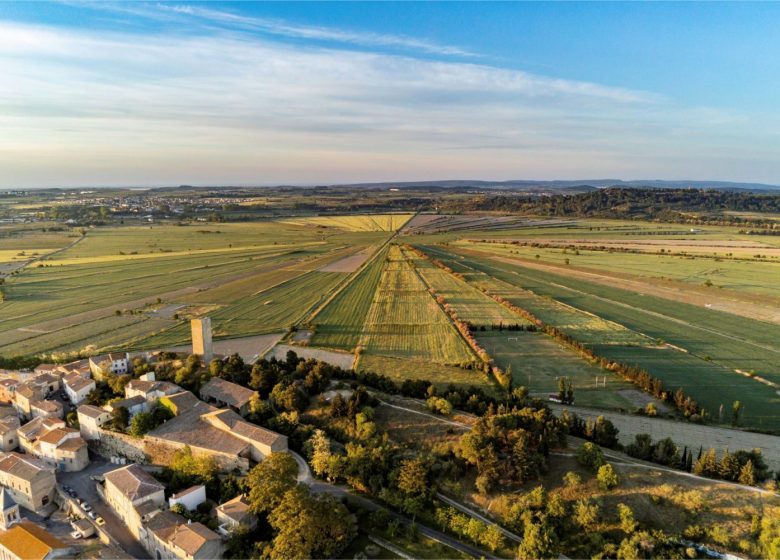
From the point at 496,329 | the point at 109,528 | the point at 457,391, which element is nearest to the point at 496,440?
the point at 457,391

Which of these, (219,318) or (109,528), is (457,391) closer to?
(109,528)

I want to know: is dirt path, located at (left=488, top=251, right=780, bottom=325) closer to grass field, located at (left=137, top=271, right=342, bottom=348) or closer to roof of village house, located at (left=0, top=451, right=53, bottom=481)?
grass field, located at (left=137, top=271, right=342, bottom=348)

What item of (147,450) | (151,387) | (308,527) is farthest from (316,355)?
(308,527)

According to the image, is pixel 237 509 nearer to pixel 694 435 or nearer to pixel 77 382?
pixel 77 382

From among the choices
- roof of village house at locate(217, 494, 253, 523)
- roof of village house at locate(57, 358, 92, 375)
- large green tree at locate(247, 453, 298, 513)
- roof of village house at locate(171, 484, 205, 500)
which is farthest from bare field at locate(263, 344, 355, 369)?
roof of village house at locate(217, 494, 253, 523)

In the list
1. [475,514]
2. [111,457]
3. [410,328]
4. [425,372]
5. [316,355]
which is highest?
[410,328]

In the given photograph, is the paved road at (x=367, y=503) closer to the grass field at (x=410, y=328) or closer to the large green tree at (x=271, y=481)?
the large green tree at (x=271, y=481)
